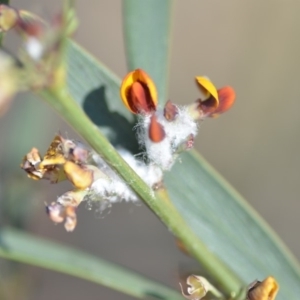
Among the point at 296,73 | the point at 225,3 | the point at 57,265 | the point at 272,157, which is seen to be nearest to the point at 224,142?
the point at 272,157

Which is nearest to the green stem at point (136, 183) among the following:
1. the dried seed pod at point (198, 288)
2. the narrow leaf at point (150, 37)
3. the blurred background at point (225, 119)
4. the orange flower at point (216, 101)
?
the dried seed pod at point (198, 288)

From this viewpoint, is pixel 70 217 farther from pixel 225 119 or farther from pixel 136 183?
pixel 225 119

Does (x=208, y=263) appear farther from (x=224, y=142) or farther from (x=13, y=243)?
(x=224, y=142)

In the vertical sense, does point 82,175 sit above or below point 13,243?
below

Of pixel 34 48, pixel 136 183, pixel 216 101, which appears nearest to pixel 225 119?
pixel 216 101

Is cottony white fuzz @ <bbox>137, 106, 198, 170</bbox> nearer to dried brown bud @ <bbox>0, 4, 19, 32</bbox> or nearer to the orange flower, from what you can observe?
the orange flower

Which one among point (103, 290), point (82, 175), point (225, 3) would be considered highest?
point (225, 3)

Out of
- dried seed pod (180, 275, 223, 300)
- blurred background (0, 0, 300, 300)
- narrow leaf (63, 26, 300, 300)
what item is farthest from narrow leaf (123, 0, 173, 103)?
blurred background (0, 0, 300, 300)
